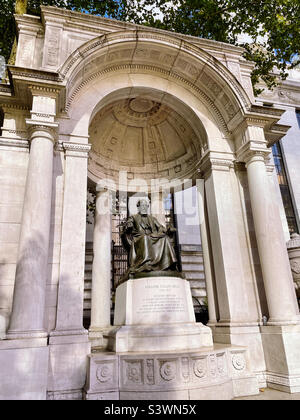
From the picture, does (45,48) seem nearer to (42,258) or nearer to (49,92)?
(49,92)

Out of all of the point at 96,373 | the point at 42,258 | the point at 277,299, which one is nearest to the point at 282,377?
the point at 277,299

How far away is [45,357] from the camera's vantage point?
543cm

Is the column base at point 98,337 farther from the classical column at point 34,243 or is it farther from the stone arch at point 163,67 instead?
the stone arch at point 163,67

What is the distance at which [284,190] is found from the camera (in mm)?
18844

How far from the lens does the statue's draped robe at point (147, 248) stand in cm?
747

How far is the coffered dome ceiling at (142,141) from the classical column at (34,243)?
3898 mm

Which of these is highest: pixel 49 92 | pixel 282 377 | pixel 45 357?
pixel 49 92

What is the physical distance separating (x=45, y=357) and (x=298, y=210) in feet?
56.5

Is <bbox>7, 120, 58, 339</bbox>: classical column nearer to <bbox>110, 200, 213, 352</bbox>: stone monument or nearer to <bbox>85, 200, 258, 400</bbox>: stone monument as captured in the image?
<bbox>85, 200, 258, 400</bbox>: stone monument

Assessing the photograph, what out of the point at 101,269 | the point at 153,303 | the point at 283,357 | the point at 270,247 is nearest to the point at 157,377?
the point at 153,303

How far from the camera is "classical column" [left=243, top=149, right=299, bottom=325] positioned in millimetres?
7348

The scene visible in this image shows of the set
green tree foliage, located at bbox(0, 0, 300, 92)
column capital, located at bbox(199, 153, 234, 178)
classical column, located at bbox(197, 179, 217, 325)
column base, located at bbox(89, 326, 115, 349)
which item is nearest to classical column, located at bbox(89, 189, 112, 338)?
column base, located at bbox(89, 326, 115, 349)

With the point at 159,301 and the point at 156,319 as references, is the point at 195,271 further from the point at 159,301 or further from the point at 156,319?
the point at 156,319

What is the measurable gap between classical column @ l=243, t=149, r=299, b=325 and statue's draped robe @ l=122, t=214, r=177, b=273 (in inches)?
99.7
